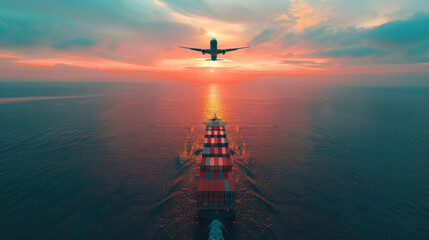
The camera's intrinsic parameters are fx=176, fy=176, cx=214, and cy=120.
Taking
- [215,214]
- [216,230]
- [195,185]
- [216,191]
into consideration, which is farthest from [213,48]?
[216,230]

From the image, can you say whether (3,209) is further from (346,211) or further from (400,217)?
(400,217)

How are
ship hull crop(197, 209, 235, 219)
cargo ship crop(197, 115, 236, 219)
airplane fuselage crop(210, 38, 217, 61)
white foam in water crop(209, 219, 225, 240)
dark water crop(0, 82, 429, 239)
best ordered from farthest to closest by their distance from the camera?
airplane fuselage crop(210, 38, 217, 61)
ship hull crop(197, 209, 235, 219)
cargo ship crop(197, 115, 236, 219)
dark water crop(0, 82, 429, 239)
white foam in water crop(209, 219, 225, 240)

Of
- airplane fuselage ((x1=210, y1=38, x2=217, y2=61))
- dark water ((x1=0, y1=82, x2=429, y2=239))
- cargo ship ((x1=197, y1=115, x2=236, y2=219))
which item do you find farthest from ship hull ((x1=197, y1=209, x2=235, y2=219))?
airplane fuselage ((x1=210, y1=38, x2=217, y2=61))

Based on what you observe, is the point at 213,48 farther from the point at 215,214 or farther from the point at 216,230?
the point at 216,230

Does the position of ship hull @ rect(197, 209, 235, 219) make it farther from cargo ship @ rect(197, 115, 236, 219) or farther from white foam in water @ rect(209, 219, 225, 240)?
white foam in water @ rect(209, 219, 225, 240)

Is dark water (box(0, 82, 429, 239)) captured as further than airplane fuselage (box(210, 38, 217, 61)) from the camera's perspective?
No

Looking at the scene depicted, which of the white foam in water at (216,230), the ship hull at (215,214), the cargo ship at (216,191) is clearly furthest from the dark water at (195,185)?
the cargo ship at (216,191)

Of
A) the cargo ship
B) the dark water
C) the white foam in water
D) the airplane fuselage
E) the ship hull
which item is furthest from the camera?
the airplane fuselage

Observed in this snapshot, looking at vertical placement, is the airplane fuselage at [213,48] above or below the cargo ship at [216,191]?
above

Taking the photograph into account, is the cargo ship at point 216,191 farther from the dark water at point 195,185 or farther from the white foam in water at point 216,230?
the dark water at point 195,185
